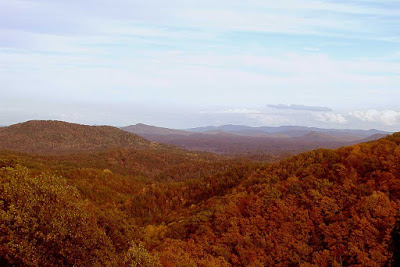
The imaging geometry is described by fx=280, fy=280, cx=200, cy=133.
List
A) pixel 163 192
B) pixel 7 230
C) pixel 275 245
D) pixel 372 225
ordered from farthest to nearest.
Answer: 1. pixel 163 192
2. pixel 275 245
3. pixel 372 225
4. pixel 7 230

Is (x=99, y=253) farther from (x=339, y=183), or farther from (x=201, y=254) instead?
(x=339, y=183)

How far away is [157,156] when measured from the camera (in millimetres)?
151875

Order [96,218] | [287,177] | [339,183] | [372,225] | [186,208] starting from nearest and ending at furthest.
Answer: [96,218] < [372,225] < [339,183] < [287,177] < [186,208]

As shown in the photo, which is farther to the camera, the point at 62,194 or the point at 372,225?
the point at 372,225

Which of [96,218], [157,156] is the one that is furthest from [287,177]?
[157,156]

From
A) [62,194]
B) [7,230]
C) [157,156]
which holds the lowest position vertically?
[157,156]

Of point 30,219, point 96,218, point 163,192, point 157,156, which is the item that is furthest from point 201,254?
point 157,156

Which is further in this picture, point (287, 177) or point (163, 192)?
point (163, 192)

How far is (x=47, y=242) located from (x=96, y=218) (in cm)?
395

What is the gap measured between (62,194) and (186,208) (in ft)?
82.9

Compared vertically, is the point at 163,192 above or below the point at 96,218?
below

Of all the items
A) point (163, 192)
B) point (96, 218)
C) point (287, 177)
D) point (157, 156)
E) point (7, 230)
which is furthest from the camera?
point (157, 156)

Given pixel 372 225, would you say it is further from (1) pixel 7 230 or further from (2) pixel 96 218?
(1) pixel 7 230

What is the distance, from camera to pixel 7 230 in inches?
601
